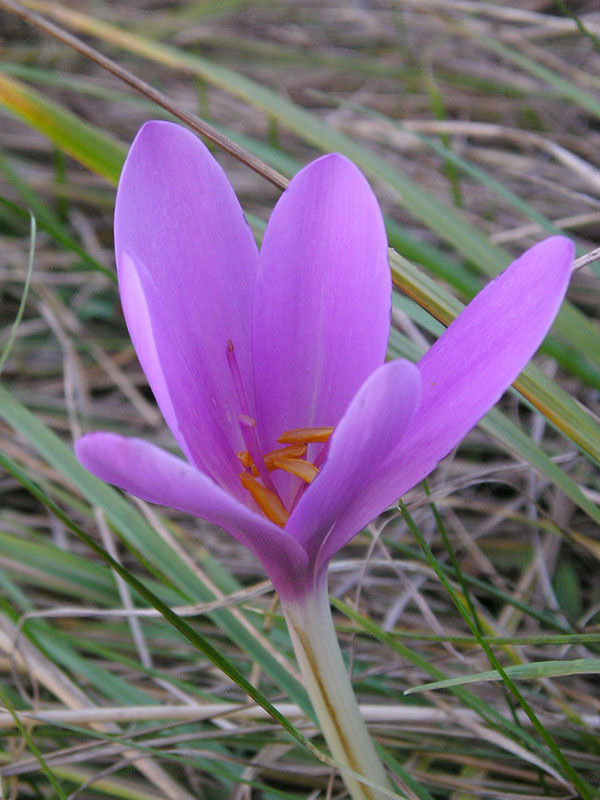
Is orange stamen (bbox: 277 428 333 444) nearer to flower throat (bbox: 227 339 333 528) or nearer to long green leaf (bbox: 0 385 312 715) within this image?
flower throat (bbox: 227 339 333 528)

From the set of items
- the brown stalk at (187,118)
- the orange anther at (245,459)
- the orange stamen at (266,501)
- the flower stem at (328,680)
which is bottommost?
the flower stem at (328,680)

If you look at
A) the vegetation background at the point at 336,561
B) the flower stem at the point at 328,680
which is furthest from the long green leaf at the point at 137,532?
the flower stem at the point at 328,680

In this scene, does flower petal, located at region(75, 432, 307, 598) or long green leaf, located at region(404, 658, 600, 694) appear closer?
flower petal, located at region(75, 432, 307, 598)

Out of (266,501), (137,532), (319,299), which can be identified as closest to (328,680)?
(266,501)

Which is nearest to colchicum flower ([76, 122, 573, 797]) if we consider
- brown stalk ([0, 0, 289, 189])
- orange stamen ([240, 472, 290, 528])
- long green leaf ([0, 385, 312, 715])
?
orange stamen ([240, 472, 290, 528])

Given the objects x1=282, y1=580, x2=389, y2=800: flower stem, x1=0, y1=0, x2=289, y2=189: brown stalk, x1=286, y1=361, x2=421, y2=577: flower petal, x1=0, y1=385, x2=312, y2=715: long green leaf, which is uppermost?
x1=0, y1=0, x2=289, y2=189: brown stalk

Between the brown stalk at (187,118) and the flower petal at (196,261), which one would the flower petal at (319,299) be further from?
the brown stalk at (187,118)

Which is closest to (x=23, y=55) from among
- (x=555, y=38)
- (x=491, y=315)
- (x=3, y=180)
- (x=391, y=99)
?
(x=3, y=180)

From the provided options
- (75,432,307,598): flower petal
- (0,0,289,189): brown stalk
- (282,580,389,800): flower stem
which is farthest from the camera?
(0,0,289,189): brown stalk
